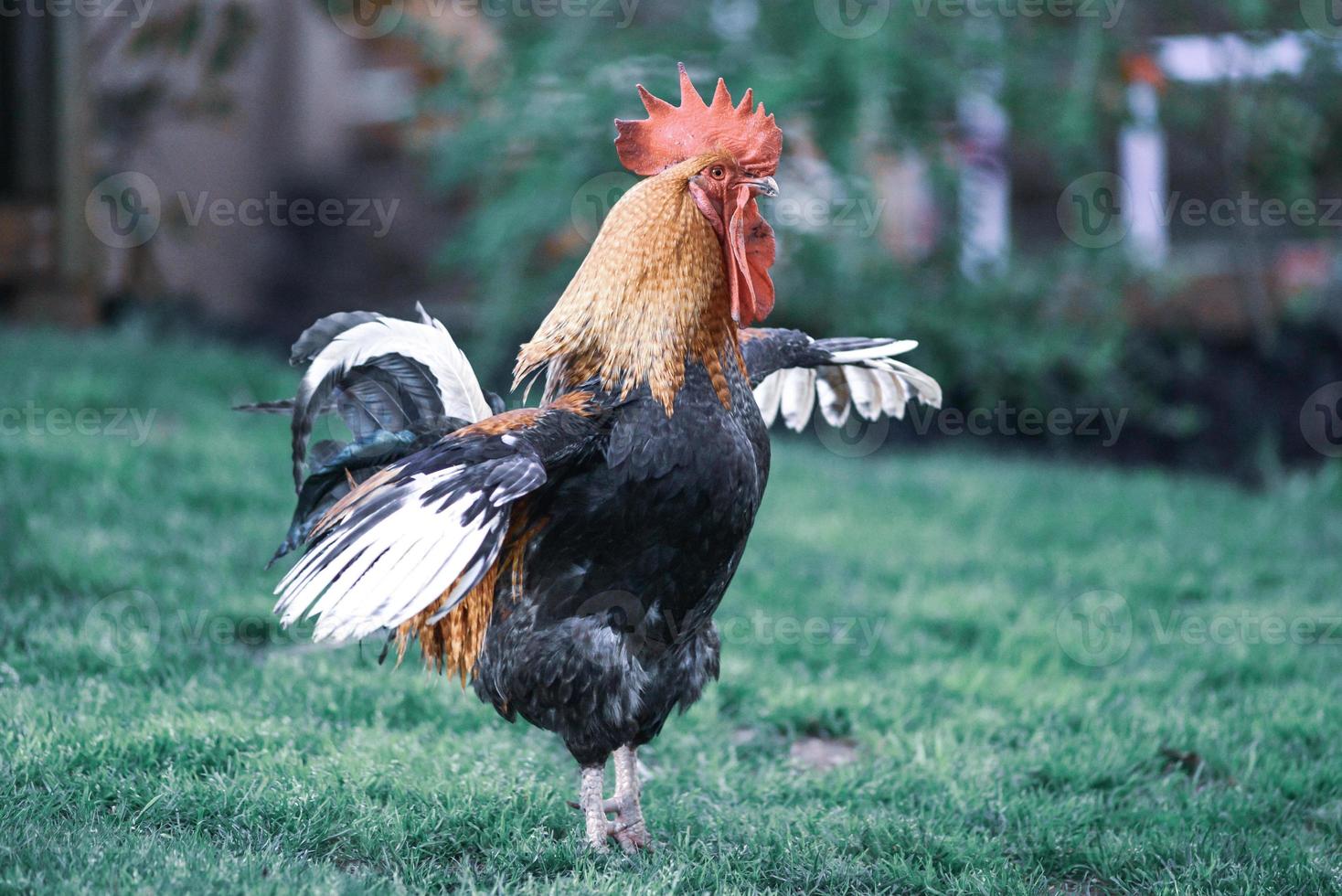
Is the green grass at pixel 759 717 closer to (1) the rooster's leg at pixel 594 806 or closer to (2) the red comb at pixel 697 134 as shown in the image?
(1) the rooster's leg at pixel 594 806

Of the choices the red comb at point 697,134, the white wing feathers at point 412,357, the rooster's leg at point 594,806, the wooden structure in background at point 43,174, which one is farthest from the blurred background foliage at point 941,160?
the rooster's leg at point 594,806

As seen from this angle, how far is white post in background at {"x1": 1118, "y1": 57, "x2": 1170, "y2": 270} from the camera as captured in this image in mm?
8836

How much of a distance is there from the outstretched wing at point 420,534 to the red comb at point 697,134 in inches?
34.6

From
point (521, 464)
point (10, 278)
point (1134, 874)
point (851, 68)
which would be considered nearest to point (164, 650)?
point (521, 464)

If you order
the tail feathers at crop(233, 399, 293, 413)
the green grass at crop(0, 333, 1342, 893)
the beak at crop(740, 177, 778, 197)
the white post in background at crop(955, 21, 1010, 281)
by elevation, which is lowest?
the green grass at crop(0, 333, 1342, 893)

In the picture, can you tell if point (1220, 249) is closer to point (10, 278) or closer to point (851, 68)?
point (851, 68)

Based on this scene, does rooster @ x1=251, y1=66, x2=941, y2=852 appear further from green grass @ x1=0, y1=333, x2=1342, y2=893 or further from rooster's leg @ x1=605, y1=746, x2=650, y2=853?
green grass @ x1=0, y1=333, x2=1342, y2=893

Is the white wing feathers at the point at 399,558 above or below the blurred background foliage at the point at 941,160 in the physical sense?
below

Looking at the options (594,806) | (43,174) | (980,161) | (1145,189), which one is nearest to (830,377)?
(594,806)

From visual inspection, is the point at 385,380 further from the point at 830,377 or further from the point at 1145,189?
the point at 1145,189

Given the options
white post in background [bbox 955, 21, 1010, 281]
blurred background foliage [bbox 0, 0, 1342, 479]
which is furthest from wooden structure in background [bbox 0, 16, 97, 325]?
white post in background [bbox 955, 21, 1010, 281]

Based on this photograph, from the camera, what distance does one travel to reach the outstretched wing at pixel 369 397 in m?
3.16

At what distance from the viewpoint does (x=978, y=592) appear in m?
5.62

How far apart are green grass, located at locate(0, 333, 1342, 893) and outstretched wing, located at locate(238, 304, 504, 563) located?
81cm
